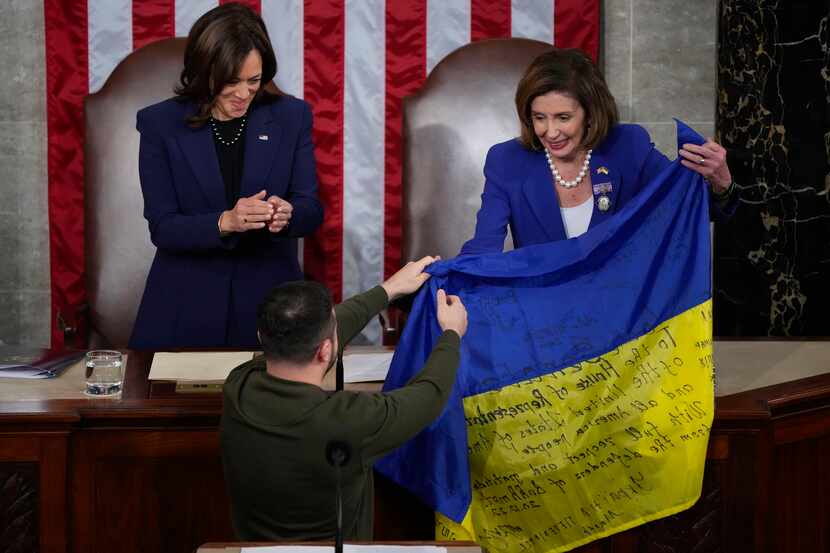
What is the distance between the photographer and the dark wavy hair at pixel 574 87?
9.91 feet

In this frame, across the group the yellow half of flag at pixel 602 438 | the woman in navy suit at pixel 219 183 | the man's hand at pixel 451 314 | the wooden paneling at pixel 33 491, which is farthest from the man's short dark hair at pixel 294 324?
the woman in navy suit at pixel 219 183

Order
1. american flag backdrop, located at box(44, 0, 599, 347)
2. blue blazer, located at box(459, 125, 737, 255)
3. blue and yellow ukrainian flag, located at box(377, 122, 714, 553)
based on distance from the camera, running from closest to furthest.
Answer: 1. blue and yellow ukrainian flag, located at box(377, 122, 714, 553)
2. blue blazer, located at box(459, 125, 737, 255)
3. american flag backdrop, located at box(44, 0, 599, 347)

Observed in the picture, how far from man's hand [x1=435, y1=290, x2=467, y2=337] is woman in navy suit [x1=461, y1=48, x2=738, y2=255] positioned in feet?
1.19

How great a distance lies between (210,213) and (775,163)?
2154 mm

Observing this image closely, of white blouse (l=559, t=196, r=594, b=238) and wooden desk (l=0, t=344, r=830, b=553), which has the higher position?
white blouse (l=559, t=196, r=594, b=238)

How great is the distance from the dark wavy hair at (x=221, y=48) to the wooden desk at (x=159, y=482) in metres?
0.97

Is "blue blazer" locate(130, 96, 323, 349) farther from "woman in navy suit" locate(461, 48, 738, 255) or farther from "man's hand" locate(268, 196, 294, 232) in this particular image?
"woman in navy suit" locate(461, 48, 738, 255)

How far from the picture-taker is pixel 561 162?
315cm

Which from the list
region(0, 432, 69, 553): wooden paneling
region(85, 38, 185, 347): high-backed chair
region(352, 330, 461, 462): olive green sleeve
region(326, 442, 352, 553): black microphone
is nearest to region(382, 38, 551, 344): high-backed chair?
region(85, 38, 185, 347): high-backed chair

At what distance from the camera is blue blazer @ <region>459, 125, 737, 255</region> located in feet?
10.2

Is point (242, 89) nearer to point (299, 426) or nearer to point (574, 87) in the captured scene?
point (574, 87)

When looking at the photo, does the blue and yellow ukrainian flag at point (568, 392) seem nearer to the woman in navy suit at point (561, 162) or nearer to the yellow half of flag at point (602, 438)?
the yellow half of flag at point (602, 438)

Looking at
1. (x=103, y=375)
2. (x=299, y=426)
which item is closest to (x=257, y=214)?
(x=103, y=375)

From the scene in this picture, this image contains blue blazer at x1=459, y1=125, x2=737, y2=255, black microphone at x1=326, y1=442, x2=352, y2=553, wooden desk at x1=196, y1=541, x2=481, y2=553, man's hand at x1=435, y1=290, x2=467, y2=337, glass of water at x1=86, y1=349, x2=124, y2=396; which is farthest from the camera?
blue blazer at x1=459, y1=125, x2=737, y2=255
